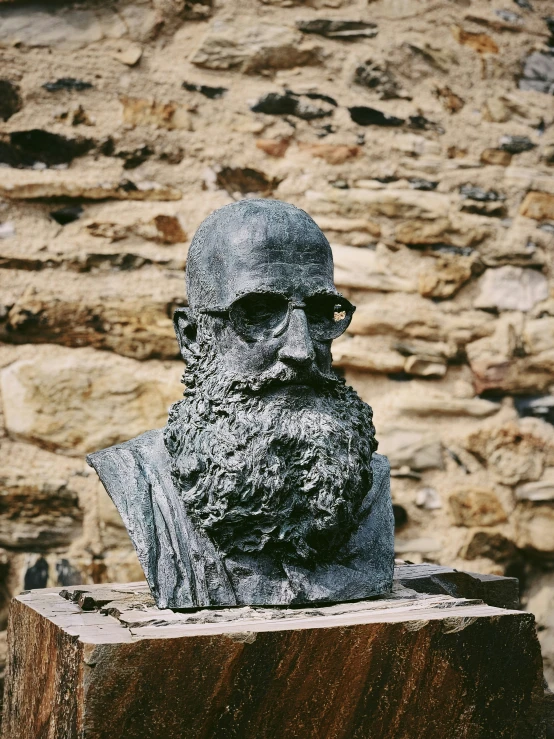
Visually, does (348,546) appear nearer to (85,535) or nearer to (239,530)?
(239,530)

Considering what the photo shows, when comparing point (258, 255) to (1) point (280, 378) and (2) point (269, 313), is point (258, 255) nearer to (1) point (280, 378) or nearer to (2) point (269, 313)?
(2) point (269, 313)

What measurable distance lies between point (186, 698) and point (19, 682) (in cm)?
72

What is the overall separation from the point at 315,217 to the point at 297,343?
5.42ft

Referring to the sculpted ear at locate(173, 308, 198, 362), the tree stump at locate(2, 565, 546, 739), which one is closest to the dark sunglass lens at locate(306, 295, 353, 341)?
the sculpted ear at locate(173, 308, 198, 362)

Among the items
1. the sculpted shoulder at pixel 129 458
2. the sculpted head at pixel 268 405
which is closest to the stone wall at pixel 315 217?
the sculpted shoulder at pixel 129 458

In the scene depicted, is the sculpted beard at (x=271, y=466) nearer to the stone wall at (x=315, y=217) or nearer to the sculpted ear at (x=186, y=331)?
the sculpted ear at (x=186, y=331)

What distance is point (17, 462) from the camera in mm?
3418

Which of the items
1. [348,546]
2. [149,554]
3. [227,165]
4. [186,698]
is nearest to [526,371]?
[227,165]

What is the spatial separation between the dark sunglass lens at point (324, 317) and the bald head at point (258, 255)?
0.11ft

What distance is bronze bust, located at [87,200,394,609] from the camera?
7.28 feet

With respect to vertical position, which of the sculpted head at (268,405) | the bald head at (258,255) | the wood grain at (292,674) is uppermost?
the bald head at (258,255)

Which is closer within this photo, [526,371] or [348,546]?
[348,546]

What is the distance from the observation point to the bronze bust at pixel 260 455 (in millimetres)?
2219

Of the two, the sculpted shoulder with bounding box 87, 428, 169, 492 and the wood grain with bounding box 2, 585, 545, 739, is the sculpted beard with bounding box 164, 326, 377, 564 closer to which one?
the sculpted shoulder with bounding box 87, 428, 169, 492
